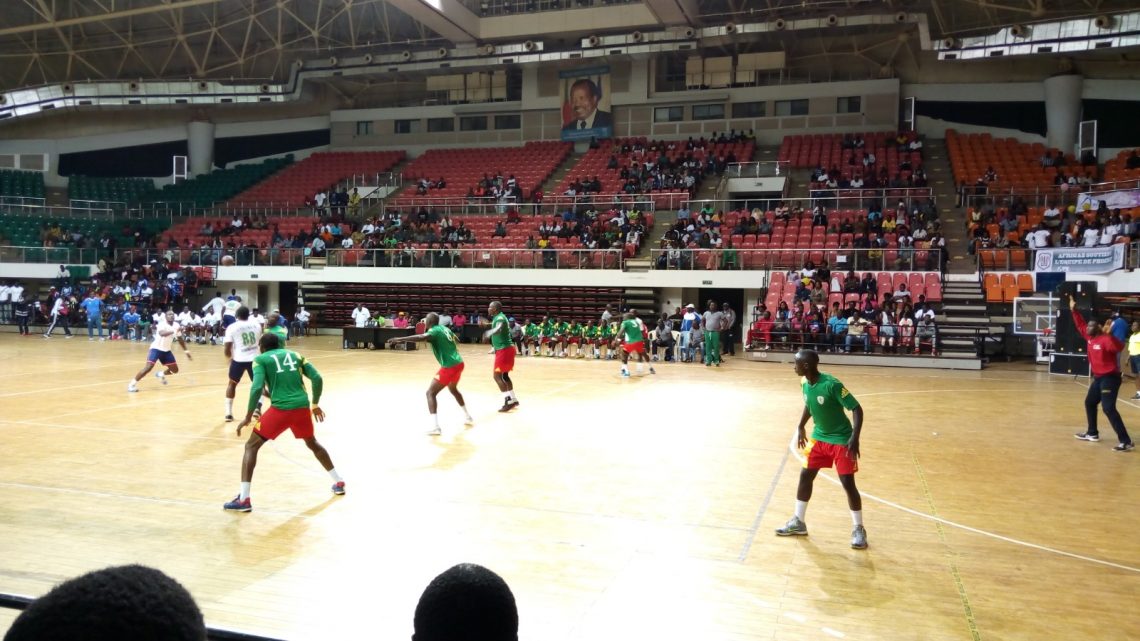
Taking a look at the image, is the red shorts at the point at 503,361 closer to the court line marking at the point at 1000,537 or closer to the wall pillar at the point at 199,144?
the court line marking at the point at 1000,537

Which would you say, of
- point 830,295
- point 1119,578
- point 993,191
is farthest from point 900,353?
point 1119,578

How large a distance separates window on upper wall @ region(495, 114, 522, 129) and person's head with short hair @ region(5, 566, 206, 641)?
1624 inches

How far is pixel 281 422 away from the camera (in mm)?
7812

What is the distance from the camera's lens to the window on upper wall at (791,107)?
36281 mm

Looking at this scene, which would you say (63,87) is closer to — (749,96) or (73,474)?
(749,96)

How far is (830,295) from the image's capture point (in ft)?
79.3

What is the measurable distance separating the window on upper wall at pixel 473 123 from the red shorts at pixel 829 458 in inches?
1453

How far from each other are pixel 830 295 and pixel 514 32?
1859cm

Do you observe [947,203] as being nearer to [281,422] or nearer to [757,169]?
[757,169]

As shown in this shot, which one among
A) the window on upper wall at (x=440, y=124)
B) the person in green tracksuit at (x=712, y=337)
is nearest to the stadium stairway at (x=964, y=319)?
the person in green tracksuit at (x=712, y=337)

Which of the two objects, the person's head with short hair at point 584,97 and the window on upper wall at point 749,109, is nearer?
the window on upper wall at point 749,109

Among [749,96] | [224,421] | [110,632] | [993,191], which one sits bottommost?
[224,421]

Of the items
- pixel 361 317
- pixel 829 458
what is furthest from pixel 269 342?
pixel 361 317

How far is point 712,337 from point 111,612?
22.0 metres
